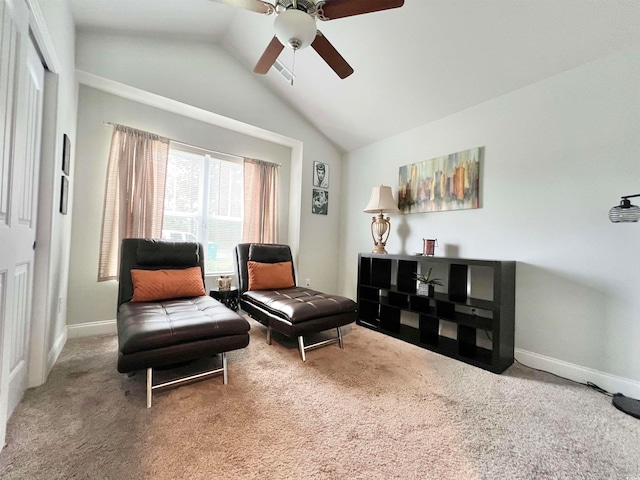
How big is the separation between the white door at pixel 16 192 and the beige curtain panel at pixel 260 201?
2121mm

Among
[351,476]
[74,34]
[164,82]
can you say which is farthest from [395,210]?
[74,34]

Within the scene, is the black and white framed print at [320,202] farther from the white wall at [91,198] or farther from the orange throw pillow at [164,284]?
the white wall at [91,198]

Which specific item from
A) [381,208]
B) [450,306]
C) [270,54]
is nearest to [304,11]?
[270,54]

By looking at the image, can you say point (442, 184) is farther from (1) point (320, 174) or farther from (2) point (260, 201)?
(2) point (260, 201)

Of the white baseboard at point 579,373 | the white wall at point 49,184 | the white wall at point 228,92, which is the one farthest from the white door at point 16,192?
the white baseboard at point 579,373

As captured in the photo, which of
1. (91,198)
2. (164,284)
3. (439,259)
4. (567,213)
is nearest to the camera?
(567,213)

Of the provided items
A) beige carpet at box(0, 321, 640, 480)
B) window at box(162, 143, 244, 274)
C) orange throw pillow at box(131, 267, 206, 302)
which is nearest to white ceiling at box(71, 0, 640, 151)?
window at box(162, 143, 244, 274)

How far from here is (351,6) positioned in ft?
5.11

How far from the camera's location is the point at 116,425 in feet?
4.32

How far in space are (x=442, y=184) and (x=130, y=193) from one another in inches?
132

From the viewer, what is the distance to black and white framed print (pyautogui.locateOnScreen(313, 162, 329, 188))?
3939mm

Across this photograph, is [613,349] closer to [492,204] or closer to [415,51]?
[492,204]

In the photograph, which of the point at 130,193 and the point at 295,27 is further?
the point at 130,193

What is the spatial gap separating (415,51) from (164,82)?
8.34ft
